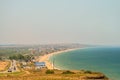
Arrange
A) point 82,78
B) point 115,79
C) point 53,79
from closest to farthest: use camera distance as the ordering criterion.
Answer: point 53,79, point 82,78, point 115,79

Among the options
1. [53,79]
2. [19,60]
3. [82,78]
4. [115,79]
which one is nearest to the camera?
[53,79]

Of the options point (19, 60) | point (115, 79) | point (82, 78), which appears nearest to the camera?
point (82, 78)

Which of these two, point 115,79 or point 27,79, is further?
point 115,79

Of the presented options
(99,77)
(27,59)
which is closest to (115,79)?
(99,77)

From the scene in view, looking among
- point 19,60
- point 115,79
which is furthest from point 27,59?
point 115,79

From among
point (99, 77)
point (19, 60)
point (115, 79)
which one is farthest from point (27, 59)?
point (99, 77)

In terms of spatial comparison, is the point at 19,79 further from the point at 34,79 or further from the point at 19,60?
the point at 19,60

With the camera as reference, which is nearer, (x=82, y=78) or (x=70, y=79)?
(x=70, y=79)

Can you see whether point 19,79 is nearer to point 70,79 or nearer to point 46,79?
point 46,79

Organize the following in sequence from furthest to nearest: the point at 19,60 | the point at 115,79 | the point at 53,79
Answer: the point at 19,60
the point at 115,79
the point at 53,79
